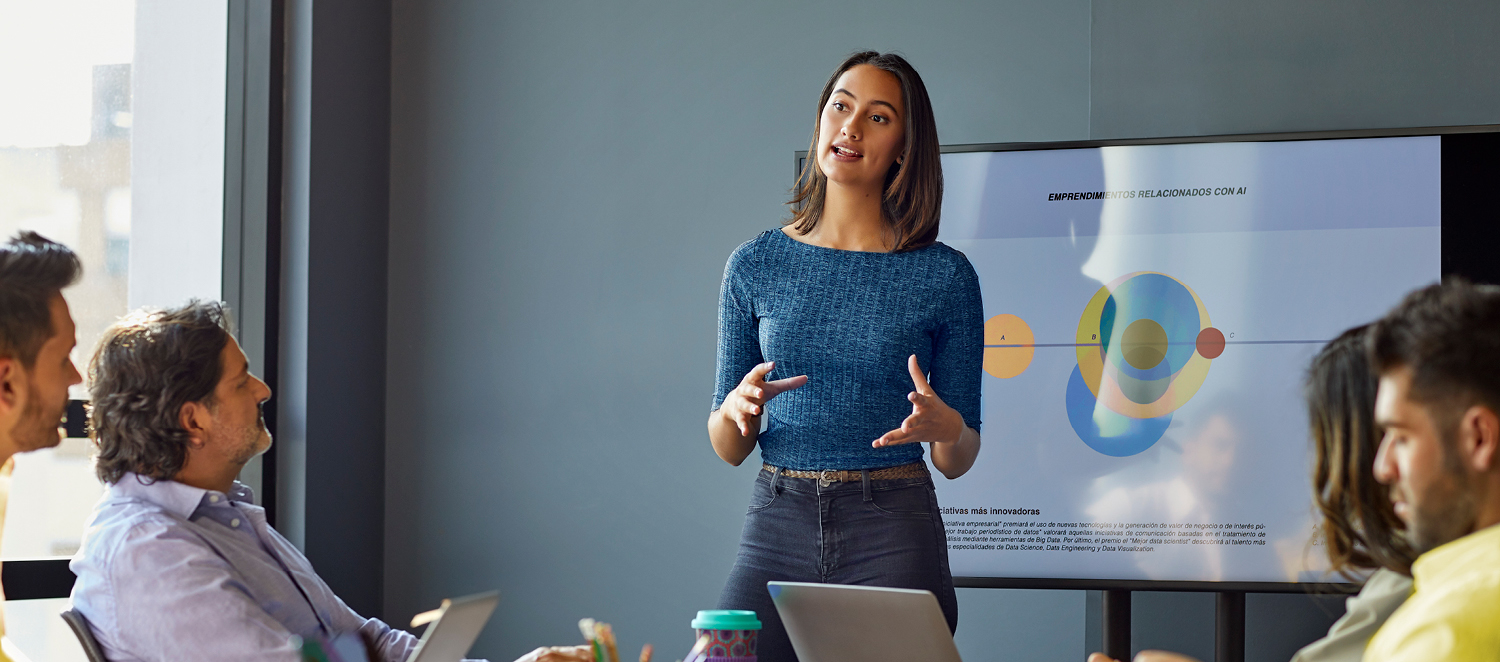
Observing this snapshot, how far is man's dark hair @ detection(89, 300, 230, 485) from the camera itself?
1.62 m

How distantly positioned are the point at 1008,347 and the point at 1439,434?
1735 millimetres

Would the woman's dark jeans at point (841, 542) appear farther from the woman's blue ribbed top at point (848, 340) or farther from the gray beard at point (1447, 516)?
the gray beard at point (1447, 516)

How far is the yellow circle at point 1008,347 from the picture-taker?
2.75m

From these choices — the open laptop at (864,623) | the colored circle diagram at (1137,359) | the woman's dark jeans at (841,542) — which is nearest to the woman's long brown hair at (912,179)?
the woman's dark jeans at (841,542)

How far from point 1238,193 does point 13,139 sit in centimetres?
286

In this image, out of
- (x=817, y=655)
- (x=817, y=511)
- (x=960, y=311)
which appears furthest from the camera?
(x=960, y=311)

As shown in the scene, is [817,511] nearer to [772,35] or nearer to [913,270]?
[913,270]

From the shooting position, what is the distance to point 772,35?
316 cm

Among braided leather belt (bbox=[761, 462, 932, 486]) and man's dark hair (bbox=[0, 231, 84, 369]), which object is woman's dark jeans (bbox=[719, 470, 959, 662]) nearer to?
braided leather belt (bbox=[761, 462, 932, 486])

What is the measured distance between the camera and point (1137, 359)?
2689 millimetres

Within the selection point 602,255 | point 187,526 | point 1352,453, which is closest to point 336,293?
point 602,255

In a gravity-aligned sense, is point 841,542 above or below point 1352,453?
below

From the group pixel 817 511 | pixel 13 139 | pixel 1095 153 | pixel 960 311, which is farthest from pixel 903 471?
pixel 13 139

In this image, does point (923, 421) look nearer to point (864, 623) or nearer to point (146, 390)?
point (864, 623)
